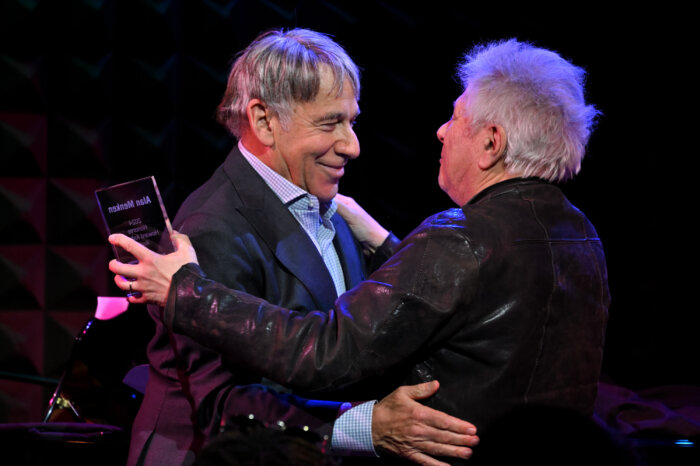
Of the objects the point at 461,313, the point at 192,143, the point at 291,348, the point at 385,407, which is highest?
the point at 192,143

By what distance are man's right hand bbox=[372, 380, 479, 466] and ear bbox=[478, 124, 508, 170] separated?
0.62 metres

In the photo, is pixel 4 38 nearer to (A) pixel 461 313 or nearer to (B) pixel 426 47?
(B) pixel 426 47

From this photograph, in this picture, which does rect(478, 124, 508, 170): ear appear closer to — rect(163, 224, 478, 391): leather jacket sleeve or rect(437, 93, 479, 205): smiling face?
rect(437, 93, 479, 205): smiling face

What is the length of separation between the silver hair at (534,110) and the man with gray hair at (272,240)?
53 cm

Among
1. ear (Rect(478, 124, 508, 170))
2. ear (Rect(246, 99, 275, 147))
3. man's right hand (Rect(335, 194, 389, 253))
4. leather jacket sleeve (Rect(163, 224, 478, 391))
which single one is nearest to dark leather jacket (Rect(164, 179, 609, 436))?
leather jacket sleeve (Rect(163, 224, 478, 391))

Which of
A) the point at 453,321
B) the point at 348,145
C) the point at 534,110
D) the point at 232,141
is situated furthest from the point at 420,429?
the point at 232,141

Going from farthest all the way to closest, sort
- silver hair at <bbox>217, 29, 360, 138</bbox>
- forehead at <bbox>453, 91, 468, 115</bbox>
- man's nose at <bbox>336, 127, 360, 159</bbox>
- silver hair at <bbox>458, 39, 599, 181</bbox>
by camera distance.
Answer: man's nose at <bbox>336, 127, 360, 159</bbox> < silver hair at <bbox>217, 29, 360, 138</bbox> < forehead at <bbox>453, 91, 468, 115</bbox> < silver hair at <bbox>458, 39, 599, 181</bbox>

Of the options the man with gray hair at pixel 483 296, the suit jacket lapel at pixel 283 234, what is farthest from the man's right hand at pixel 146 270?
the suit jacket lapel at pixel 283 234

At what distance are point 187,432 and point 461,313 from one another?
2.91 feet

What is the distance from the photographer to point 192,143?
3998mm

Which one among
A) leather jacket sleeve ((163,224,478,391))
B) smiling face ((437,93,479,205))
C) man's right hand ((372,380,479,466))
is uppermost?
smiling face ((437,93,479,205))

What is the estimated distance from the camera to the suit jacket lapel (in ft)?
6.78

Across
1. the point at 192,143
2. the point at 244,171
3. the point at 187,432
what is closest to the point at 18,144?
the point at 192,143

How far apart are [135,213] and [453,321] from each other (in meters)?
0.85
